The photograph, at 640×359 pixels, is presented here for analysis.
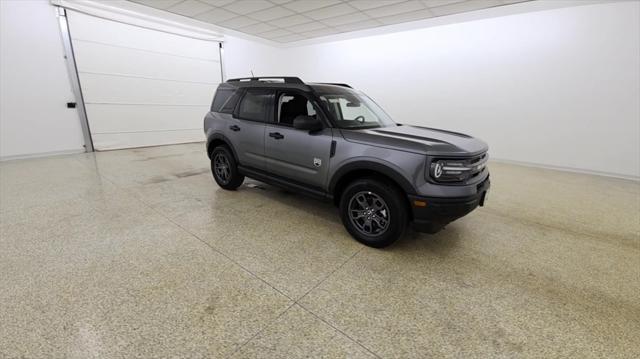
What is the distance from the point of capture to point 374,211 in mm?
2398

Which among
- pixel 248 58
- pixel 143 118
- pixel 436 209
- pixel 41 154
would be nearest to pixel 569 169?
pixel 436 209

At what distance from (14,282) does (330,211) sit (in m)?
2.65

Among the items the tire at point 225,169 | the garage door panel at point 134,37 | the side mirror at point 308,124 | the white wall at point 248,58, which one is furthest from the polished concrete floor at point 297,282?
the white wall at point 248,58

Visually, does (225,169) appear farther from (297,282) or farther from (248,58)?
(248,58)

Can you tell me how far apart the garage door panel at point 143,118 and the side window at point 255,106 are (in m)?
5.35

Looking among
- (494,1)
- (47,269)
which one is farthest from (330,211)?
(494,1)

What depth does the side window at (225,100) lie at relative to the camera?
3559 millimetres

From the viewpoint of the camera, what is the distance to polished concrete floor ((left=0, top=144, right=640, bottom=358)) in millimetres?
1455

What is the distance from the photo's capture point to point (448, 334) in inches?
60.2

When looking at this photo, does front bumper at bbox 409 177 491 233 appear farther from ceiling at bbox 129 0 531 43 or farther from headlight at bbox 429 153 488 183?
ceiling at bbox 129 0 531 43

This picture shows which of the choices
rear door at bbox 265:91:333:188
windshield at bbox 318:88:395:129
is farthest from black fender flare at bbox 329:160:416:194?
windshield at bbox 318:88:395:129

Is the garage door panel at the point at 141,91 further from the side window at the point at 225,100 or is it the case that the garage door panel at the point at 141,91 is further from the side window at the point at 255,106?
the side window at the point at 255,106

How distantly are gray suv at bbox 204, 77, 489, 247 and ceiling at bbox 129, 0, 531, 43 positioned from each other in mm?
3104

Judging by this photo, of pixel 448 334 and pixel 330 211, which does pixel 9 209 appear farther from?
pixel 448 334
